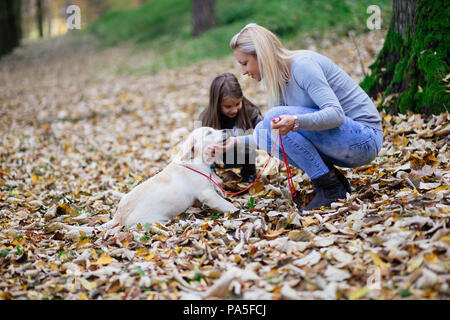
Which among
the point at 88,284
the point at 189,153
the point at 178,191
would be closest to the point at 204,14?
the point at 189,153

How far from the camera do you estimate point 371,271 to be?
2484 mm

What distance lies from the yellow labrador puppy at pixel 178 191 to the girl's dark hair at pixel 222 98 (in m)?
0.44

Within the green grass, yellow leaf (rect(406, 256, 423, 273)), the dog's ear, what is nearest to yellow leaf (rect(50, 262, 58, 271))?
the dog's ear

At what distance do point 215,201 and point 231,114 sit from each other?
1103mm

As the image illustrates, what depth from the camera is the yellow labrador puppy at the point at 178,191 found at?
11.9ft

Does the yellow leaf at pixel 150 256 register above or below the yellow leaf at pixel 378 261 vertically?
below

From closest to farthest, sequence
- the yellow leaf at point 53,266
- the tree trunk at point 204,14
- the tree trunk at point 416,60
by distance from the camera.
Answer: the yellow leaf at point 53,266, the tree trunk at point 416,60, the tree trunk at point 204,14

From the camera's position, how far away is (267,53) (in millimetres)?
3389

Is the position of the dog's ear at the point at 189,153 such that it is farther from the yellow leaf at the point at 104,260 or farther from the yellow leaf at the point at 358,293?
the yellow leaf at the point at 358,293

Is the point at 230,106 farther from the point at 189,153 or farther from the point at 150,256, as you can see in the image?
the point at 150,256

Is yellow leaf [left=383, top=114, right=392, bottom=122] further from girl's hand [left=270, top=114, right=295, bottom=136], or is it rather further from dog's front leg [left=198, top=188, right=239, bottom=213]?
dog's front leg [left=198, top=188, right=239, bottom=213]

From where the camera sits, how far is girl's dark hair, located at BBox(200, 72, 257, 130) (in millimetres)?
4297

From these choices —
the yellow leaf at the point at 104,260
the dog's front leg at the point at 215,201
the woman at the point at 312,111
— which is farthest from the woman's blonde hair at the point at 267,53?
the yellow leaf at the point at 104,260
